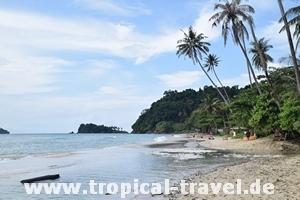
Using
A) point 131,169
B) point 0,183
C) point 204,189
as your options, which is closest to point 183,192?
point 204,189

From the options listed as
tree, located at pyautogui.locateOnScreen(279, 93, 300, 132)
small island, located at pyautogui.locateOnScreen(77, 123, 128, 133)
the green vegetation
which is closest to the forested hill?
small island, located at pyautogui.locateOnScreen(77, 123, 128, 133)

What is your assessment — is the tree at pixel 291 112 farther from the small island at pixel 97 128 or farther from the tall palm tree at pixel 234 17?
the small island at pixel 97 128

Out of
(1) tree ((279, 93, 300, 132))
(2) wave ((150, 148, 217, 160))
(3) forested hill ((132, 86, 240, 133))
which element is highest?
(3) forested hill ((132, 86, 240, 133))

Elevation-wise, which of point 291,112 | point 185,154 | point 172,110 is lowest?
point 185,154

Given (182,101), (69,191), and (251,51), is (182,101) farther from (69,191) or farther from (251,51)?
(69,191)

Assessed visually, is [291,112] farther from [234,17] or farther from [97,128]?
[97,128]

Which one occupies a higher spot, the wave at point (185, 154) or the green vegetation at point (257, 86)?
the green vegetation at point (257, 86)

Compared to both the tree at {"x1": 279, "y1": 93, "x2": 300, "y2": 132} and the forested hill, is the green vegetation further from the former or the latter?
the forested hill

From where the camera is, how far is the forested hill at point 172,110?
138 metres

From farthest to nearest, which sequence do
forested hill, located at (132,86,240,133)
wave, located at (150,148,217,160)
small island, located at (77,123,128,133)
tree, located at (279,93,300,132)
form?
1. small island, located at (77,123,128,133)
2. forested hill, located at (132,86,240,133)
3. wave, located at (150,148,217,160)
4. tree, located at (279,93,300,132)

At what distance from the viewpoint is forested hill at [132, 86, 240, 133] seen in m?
138

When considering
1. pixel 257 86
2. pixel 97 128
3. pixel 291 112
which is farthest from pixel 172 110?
pixel 291 112

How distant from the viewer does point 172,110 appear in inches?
5615

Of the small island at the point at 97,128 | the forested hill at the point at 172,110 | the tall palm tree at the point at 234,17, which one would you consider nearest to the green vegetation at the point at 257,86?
the tall palm tree at the point at 234,17
